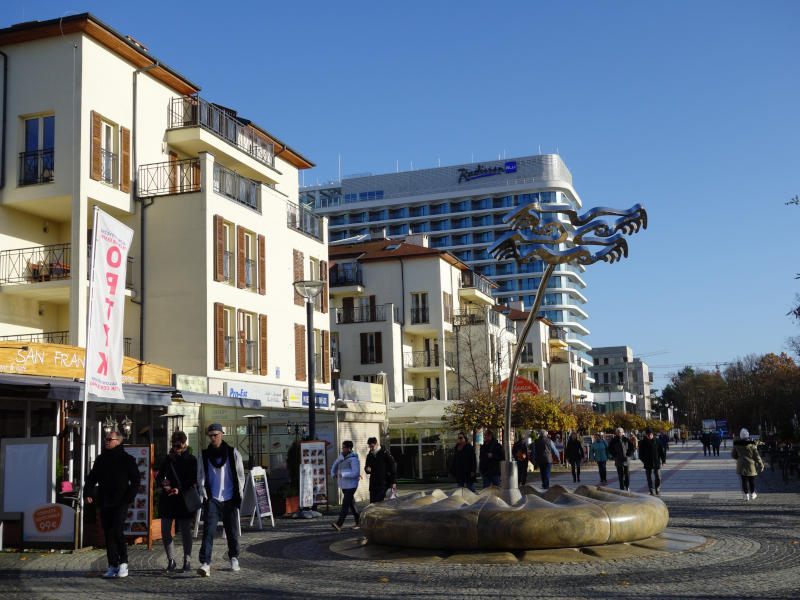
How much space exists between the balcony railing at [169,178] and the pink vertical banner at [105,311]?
14856 millimetres

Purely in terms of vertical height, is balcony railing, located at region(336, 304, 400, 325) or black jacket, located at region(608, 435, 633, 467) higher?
balcony railing, located at region(336, 304, 400, 325)

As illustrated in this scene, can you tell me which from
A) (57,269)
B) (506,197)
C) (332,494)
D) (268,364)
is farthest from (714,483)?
(506,197)

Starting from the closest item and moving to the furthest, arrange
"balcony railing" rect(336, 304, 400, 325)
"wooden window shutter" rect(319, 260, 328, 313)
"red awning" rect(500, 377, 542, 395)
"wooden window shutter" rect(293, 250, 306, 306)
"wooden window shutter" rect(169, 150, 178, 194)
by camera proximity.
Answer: "wooden window shutter" rect(169, 150, 178, 194) → "red awning" rect(500, 377, 542, 395) → "wooden window shutter" rect(293, 250, 306, 306) → "wooden window shutter" rect(319, 260, 328, 313) → "balcony railing" rect(336, 304, 400, 325)

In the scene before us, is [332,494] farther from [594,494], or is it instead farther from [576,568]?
[576,568]

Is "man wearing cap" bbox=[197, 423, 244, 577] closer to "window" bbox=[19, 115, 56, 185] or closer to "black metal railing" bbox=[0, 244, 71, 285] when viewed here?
"black metal railing" bbox=[0, 244, 71, 285]

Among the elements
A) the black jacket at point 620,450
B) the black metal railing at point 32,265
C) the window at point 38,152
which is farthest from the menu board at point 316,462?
the window at point 38,152

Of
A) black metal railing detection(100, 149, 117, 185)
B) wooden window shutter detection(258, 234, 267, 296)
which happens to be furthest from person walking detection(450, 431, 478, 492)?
black metal railing detection(100, 149, 117, 185)

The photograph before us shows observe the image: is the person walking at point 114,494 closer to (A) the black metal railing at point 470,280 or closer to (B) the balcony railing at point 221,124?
(B) the balcony railing at point 221,124

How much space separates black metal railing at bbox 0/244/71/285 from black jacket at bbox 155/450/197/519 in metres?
16.9

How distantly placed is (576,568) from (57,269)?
20503 mm

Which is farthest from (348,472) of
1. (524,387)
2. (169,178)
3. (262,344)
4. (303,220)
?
(303,220)

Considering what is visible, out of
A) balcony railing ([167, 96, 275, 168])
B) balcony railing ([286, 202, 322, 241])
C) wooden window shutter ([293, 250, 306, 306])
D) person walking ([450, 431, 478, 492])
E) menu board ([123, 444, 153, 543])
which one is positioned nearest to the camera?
menu board ([123, 444, 153, 543])

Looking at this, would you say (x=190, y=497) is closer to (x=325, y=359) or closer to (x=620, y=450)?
(x=620, y=450)

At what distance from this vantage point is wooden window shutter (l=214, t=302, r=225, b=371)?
92.5ft
